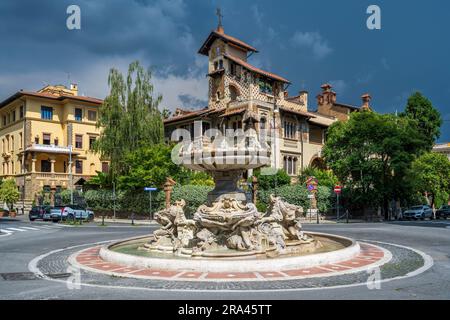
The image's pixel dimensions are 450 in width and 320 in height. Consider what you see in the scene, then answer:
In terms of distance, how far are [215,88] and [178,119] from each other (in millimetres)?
5598

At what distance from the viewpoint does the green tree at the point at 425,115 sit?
49.3 meters

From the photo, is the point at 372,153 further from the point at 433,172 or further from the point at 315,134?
the point at 315,134

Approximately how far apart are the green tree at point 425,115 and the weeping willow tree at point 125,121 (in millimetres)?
30108

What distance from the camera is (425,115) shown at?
49.6 meters

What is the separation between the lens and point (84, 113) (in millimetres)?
57719

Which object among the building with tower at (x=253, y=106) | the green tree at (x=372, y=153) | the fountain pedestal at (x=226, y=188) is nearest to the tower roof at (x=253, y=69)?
the building with tower at (x=253, y=106)

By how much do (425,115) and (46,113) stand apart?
4752 cm

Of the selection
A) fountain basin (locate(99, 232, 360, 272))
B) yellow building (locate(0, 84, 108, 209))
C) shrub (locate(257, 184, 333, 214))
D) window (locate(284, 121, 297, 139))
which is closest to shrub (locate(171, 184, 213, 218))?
shrub (locate(257, 184, 333, 214))

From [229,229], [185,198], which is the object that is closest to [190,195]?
[185,198]

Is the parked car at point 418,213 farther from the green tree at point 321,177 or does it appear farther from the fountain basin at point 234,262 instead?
the fountain basin at point 234,262

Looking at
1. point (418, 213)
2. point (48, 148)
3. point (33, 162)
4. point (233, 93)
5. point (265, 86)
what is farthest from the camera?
point (48, 148)

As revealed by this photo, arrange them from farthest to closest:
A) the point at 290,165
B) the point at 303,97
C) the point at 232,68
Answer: the point at 303,97 < the point at 290,165 < the point at 232,68

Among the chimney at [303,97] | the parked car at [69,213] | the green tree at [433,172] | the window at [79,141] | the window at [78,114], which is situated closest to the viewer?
the parked car at [69,213]
